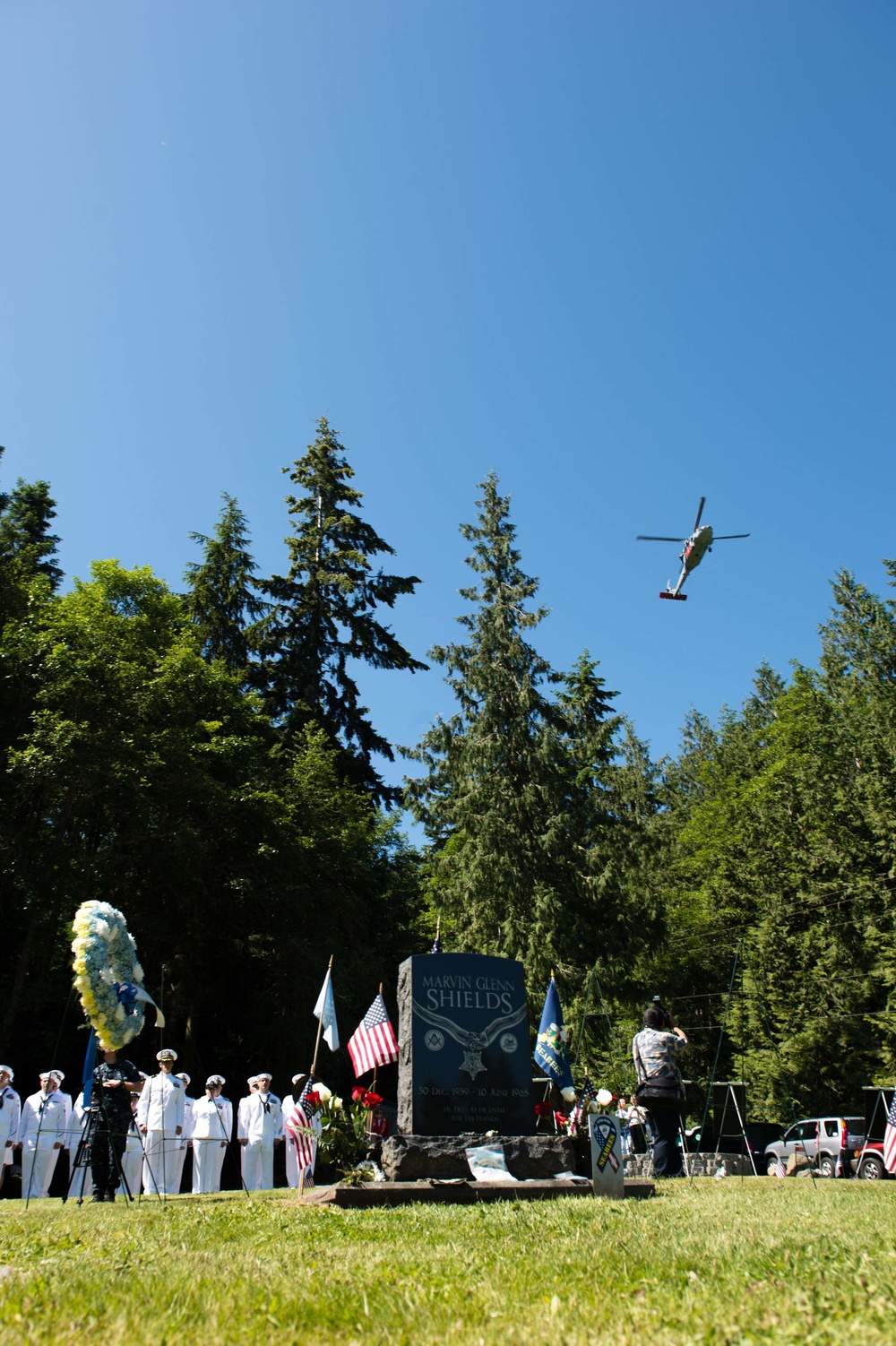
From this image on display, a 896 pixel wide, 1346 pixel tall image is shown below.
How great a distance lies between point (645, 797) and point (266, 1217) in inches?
1354

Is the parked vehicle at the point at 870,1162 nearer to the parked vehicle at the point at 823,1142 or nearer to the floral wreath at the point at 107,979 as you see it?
the parked vehicle at the point at 823,1142

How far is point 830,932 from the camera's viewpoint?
27016mm

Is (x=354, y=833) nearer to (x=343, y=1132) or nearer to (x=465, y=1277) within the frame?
(x=343, y=1132)

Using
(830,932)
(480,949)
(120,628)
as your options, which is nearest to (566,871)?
(480,949)

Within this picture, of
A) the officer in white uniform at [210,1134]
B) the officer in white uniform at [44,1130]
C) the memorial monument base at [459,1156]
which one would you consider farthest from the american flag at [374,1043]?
the officer in white uniform at [44,1130]

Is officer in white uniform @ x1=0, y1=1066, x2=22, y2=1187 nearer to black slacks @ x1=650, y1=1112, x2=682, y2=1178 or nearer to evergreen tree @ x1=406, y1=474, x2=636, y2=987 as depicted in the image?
black slacks @ x1=650, y1=1112, x2=682, y2=1178

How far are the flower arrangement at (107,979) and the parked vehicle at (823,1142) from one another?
16.0m

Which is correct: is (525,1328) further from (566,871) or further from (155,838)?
(566,871)

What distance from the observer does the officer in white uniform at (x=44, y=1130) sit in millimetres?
13766

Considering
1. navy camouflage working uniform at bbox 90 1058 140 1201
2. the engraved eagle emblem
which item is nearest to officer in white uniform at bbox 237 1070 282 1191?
navy camouflage working uniform at bbox 90 1058 140 1201

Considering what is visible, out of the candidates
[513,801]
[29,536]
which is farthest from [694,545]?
[29,536]

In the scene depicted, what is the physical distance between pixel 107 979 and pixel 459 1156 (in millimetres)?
3710

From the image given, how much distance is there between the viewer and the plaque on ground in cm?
941

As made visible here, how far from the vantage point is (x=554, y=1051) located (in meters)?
11.0
